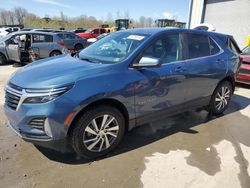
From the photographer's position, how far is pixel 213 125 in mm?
4363

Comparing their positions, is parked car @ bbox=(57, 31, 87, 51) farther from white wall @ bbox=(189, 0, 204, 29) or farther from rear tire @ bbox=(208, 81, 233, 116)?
rear tire @ bbox=(208, 81, 233, 116)

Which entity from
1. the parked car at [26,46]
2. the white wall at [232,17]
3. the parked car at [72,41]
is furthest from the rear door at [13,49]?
the white wall at [232,17]

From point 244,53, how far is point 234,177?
5.97m

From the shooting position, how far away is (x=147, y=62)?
3080mm

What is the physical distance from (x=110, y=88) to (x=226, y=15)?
1310 cm

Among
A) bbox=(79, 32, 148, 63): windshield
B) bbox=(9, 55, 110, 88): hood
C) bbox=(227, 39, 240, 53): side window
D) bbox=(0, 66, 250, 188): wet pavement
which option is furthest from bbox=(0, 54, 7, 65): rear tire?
bbox=(227, 39, 240, 53): side window

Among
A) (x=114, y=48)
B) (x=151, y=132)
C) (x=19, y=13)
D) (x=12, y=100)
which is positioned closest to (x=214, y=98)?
(x=151, y=132)

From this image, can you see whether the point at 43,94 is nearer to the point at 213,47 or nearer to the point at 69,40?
the point at 213,47

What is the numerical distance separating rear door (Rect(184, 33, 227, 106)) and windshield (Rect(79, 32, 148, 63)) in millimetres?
955

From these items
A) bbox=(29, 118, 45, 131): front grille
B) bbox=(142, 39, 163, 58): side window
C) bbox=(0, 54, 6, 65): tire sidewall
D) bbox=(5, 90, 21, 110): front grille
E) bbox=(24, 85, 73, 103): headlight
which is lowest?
bbox=(0, 54, 6, 65): tire sidewall

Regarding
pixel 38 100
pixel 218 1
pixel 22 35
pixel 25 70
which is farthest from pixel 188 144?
pixel 218 1

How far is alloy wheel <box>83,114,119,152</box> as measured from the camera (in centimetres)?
293

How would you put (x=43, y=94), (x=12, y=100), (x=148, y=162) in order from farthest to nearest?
(x=148, y=162) < (x=12, y=100) < (x=43, y=94)

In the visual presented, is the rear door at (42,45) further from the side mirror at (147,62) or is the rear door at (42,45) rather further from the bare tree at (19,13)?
the bare tree at (19,13)
